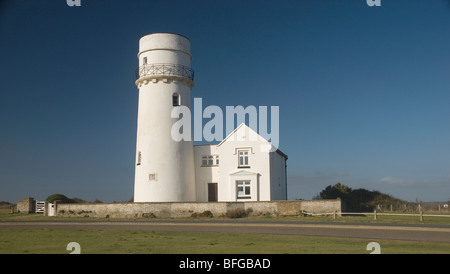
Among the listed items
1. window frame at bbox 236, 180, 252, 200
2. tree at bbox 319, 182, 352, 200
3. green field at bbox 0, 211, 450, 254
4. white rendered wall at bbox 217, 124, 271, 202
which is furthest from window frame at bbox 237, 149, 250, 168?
green field at bbox 0, 211, 450, 254

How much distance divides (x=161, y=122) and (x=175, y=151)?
2.80 meters

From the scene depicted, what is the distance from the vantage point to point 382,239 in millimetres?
16656

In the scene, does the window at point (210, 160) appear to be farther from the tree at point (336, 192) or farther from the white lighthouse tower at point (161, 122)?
the tree at point (336, 192)

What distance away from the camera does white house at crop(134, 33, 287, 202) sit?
3644 cm

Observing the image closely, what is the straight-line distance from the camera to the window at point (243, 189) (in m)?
36.8

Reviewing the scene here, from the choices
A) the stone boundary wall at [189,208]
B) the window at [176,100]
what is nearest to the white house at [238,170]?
the stone boundary wall at [189,208]

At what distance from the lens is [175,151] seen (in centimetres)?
3691

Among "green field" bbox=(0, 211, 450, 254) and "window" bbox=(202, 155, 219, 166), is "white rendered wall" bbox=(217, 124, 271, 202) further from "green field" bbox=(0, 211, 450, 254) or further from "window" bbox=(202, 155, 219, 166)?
"green field" bbox=(0, 211, 450, 254)

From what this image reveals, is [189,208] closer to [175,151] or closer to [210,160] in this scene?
[175,151]
